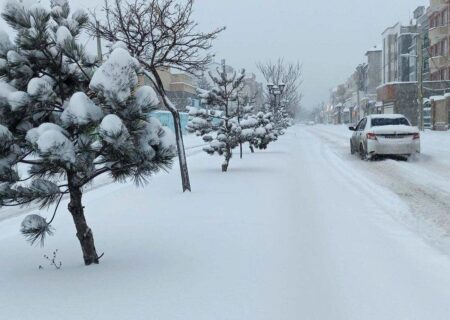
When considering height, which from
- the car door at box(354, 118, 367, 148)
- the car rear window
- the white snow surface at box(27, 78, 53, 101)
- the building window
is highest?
the building window

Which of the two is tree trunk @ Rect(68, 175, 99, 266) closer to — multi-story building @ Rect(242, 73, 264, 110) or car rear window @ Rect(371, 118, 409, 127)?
multi-story building @ Rect(242, 73, 264, 110)

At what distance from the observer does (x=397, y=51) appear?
71812mm

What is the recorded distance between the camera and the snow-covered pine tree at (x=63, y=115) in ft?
12.6

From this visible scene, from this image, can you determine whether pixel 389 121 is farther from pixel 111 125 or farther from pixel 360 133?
pixel 111 125

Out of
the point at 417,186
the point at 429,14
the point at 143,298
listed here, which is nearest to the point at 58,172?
the point at 143,298

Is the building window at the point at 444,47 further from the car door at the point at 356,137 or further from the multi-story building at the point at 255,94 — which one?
the car door at the point at 356,137

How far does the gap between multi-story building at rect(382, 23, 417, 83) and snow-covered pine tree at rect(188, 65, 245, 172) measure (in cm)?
5567

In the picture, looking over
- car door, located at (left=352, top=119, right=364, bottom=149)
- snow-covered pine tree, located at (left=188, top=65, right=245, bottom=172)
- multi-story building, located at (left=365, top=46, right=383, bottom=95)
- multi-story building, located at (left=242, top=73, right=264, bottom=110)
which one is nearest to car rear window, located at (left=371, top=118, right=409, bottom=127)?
car door, located at (left=352, top=119, right=364, bottom=149)

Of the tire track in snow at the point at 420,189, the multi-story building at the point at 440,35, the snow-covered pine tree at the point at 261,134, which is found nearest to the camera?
the tire track in snow at the point at 420,189

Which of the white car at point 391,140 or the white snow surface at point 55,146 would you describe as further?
the white car at point 391,140

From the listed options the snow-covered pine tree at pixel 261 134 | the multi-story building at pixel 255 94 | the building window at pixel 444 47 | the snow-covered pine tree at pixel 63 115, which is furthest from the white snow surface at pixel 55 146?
the building window at pixel 444 47

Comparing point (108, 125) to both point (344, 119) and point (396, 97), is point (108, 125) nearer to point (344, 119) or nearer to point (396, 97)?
A: point (396, 97)

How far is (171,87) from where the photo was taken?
206ft

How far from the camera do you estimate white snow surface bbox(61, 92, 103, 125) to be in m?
3.81
